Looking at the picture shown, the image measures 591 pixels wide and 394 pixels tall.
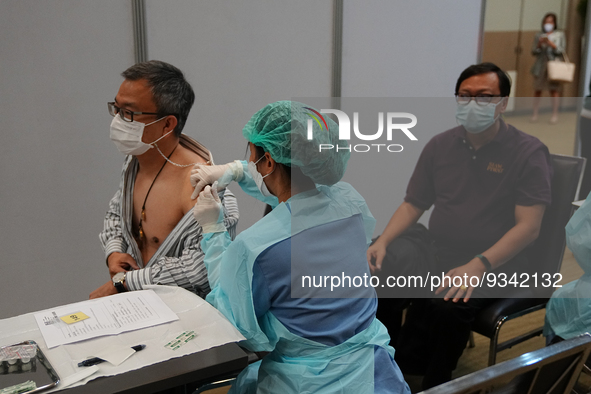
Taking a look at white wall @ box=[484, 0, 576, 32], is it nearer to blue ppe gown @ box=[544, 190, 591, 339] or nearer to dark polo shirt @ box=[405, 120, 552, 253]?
dark polo shirt @ box=[405, 120, 552, 253]

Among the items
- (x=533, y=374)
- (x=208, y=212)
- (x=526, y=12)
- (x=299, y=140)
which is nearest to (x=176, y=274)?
(x=208, y=212)

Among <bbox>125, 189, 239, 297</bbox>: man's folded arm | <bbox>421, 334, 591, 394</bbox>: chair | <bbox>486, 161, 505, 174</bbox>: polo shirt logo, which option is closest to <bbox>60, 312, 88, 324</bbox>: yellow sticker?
<bbox>125, 189, 239, 297</bbox>: man's folded arm

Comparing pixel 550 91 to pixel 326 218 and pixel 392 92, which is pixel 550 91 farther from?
pixel 326 218

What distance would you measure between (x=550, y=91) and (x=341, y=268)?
6608mm

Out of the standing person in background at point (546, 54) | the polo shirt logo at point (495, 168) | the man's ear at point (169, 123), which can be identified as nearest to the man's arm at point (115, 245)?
the man's ear at point (169, 123)

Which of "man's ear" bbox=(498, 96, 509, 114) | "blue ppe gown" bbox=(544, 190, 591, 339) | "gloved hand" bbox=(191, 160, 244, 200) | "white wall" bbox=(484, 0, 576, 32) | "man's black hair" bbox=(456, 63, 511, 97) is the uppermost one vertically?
"white wall" bbox=(484, 0, 576, 32)

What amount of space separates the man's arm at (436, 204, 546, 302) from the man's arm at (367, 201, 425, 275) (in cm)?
30

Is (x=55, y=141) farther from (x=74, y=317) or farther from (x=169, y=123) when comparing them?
(x=74, y=317)

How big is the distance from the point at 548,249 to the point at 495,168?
38cm

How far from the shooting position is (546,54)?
6699mm

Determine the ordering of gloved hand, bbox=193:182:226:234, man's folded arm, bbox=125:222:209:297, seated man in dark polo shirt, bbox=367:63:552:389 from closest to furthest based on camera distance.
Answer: gloved hand, bbox=193:182:226:234, man's folded arm, bbox=125:222:209:297, seated man in dark polo shirt, bbox=367:63:552:389

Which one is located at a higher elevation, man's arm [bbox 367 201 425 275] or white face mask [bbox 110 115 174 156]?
white face mask [bbox 110 115 174 156]

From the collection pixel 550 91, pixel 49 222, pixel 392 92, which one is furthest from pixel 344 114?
pixel 550 91

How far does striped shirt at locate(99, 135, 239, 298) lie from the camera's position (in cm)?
159
